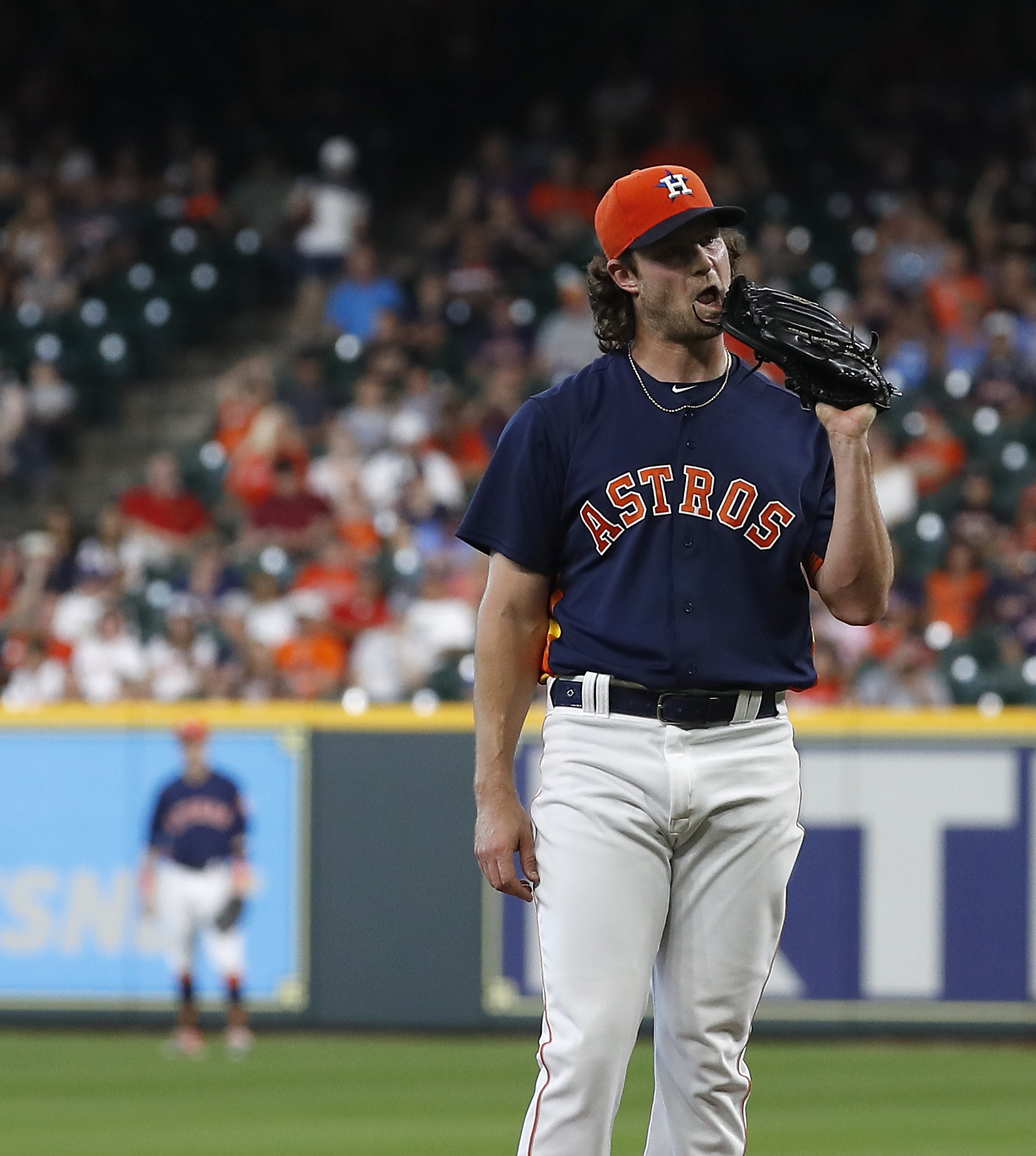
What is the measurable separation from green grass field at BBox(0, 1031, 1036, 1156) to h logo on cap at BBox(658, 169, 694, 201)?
3.72m

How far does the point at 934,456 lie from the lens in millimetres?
11359

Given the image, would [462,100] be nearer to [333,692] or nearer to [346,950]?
[333,692]

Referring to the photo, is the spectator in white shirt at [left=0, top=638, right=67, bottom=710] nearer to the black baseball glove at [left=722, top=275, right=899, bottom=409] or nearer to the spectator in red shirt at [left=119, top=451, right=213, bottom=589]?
the spectator in red shirt at [left=119, top=451, right=213, bottom=589]

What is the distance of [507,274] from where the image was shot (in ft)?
45.4

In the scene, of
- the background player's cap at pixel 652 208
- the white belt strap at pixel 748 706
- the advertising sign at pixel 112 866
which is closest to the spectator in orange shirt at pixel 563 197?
the advertising sign at pixel 112 866

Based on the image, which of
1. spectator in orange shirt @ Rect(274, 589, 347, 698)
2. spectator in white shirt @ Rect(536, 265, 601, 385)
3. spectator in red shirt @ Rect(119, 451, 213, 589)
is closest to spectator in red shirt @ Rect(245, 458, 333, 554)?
spectator in red shirt @ Rect(119, 451, 213, 589)

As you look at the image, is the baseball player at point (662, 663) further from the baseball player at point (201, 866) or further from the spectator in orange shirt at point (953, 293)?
the spectator in orange shirt at point (953, 293)

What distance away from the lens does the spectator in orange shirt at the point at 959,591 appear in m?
10.6

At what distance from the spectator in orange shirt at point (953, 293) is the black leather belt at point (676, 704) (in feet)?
30.5

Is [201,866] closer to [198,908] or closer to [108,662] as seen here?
[198,908]

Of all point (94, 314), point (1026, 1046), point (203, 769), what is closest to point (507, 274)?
point (94, 314)

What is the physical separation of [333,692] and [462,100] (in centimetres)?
791

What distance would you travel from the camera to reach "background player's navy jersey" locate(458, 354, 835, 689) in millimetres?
3303

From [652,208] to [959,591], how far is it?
7.64 metres
